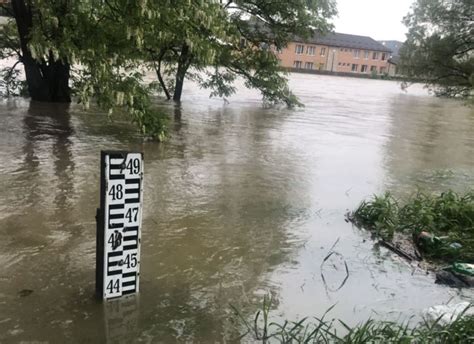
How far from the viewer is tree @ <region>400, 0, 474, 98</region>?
52.0ft

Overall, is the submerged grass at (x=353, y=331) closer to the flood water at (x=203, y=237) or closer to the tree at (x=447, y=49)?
the flood water at (x=203, y=237)

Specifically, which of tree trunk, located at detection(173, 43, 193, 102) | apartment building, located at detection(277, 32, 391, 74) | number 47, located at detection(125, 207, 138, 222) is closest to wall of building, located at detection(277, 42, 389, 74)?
apartment building, located at detection(277, 32, 391, 74)

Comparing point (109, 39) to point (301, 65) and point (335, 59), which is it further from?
point (335, 59)

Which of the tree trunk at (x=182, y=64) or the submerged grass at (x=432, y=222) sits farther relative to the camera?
the tree trunk at (x=182, y=64)

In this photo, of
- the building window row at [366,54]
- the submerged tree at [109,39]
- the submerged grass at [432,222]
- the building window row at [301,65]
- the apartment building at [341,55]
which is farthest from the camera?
the building window row at [366,54]

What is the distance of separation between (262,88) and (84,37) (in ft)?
41.2

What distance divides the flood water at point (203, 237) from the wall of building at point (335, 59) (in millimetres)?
69575

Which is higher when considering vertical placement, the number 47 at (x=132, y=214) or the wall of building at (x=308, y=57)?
the wall of building at (x=308, y=57)

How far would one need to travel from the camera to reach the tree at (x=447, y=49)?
1585 centimetres

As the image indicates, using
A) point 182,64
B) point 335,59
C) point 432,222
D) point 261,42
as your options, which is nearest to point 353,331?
point 432,222

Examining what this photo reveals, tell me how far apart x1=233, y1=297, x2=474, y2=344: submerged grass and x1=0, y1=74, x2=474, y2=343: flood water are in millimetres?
156

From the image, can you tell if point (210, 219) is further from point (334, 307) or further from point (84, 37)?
point (84, 37)

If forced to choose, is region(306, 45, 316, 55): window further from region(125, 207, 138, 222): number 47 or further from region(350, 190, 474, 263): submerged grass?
region(125, 207, 138, 222): number 47

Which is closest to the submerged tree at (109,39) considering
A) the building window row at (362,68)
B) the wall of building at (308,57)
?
the wall of building at (308,57)
